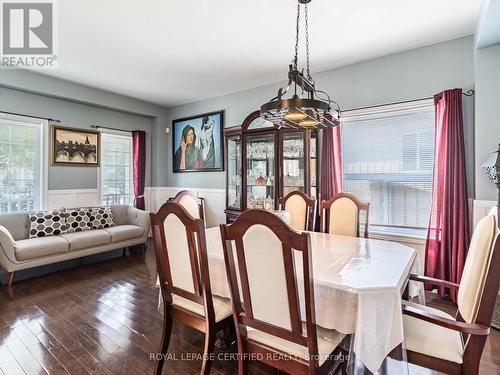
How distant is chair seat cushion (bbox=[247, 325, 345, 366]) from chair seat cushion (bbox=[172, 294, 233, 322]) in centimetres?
30

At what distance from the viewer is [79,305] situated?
2.75 m

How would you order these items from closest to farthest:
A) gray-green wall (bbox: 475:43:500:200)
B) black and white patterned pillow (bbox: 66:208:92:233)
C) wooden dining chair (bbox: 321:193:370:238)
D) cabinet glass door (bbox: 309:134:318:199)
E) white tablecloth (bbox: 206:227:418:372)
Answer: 1. white tablecloth (bbox: 206:227:418:372)
2. gray-green wall (bbox: 475:43:500:200)
3. wooden dining chair (bbox: 321:193:370:238)
4. cabinet glass door (bbox: 309:134:318:199)
5. black and white patterned pillow (bbox: 66:208:92:233)

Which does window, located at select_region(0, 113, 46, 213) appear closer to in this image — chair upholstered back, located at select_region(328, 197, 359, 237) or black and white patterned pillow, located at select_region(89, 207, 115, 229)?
black and white patterned pillow, located at select_region(89, 207, 115, 229)

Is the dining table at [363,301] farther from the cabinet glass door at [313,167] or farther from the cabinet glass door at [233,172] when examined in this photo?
the cabinet glass door at [233,172]

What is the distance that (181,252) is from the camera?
64.8 inches

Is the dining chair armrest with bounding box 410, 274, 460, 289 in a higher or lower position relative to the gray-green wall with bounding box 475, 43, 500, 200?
lower

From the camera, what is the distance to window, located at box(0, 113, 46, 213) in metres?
3.87

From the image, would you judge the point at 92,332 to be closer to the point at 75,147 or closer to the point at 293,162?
the point at 293,162

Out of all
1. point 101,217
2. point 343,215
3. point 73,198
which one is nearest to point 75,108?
point 73,198

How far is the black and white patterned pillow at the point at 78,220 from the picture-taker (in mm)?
4082

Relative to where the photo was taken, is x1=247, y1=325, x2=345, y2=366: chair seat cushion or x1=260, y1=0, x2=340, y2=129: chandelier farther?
x1=260, y1=0, x2=340, y2=129: chandelier

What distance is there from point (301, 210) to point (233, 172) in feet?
5.70

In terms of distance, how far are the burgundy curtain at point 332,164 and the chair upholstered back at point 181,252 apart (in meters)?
2.34

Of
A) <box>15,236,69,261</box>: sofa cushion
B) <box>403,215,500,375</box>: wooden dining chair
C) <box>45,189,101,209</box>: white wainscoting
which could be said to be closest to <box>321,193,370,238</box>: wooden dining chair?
<box>403,215,500,375</box>: wooden dining chair
